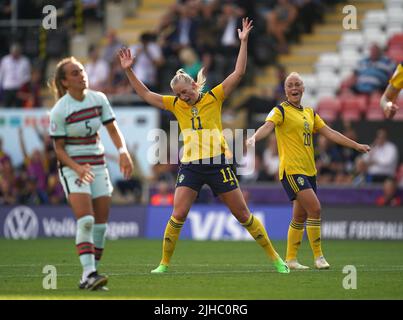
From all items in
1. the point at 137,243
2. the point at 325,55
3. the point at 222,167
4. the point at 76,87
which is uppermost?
the point at 325,55

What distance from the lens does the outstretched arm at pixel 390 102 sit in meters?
12.2

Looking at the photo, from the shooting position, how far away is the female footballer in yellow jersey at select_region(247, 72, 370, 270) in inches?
549

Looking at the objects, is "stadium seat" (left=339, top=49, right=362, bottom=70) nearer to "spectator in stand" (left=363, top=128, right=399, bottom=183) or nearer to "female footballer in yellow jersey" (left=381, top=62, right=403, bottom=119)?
"spectator in stand" (left=363, top=128, right=399, bottom=183)

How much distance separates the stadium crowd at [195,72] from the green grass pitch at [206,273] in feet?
11.2

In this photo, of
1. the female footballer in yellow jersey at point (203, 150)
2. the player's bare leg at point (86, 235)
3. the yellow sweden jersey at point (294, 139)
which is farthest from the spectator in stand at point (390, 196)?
the player's bare leg at point (86, 235)

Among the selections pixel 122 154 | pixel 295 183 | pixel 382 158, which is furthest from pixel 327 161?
pixel 122 154

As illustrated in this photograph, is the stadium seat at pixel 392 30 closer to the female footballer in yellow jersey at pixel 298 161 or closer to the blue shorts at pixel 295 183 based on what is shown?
the female footballer in yellow jersey at pixel 298 161

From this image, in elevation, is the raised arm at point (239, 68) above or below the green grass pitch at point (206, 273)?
above

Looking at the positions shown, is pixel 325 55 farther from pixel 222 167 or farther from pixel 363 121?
pixel 222 167

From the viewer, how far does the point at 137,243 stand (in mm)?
21094

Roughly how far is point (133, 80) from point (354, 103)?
12314mm

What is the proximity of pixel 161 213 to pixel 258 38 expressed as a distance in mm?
5832

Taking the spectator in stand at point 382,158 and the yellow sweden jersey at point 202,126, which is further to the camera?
the spectator in stand at point 382,158
